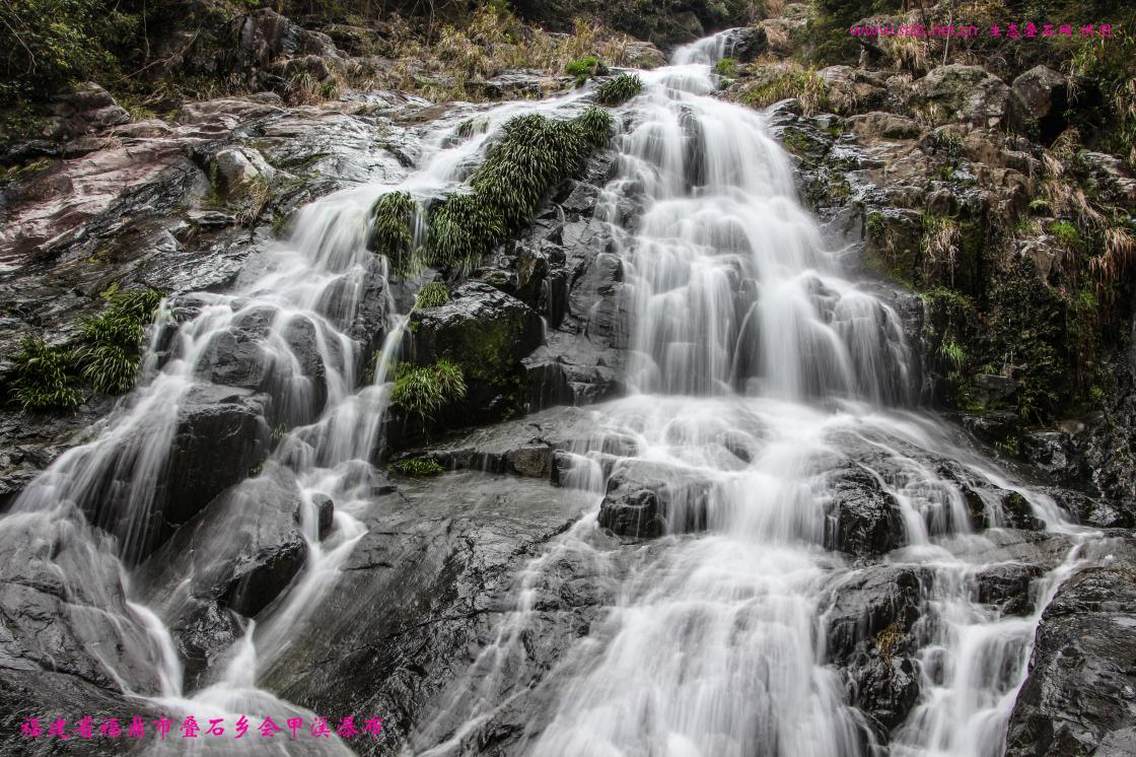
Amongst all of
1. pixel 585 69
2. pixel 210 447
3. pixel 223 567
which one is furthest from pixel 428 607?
pixel 585 69

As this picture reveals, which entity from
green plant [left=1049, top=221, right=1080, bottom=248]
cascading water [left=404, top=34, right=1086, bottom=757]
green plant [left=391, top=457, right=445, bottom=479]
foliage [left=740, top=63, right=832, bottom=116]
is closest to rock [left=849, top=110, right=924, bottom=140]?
foliage [left=740, top=63, right=832, bottom=116]

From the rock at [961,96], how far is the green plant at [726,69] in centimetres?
777

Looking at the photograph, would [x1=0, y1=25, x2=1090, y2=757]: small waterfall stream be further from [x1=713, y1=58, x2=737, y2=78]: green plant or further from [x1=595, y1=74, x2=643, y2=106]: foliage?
[x1=713, y1=58, x2=737, y2=78]: green plant

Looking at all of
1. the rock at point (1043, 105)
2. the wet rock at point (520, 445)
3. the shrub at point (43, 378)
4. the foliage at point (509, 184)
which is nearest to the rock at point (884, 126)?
the rock at point (1043, 105)

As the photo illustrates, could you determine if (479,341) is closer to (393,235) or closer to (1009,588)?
(393,235)

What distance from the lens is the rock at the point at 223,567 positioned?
5453 mm

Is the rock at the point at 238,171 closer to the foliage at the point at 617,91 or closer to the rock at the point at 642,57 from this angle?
the foliage at the point at 617,91

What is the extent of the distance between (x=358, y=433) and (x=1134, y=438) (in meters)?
10.5

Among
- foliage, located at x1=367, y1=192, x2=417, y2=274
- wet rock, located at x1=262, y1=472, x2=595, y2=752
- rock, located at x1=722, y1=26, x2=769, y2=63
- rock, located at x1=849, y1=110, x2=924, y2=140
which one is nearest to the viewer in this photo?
wet rock, located at x1=262, y1=472, x2=595, y2=752

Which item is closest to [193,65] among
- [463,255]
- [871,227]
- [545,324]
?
[463,255]

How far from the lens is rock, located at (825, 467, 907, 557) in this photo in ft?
19.6

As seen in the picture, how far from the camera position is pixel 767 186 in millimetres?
13148

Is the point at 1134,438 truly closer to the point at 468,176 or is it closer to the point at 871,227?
the point at 871,227

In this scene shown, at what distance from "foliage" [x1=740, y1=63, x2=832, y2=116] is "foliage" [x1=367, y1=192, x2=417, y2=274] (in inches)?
423
